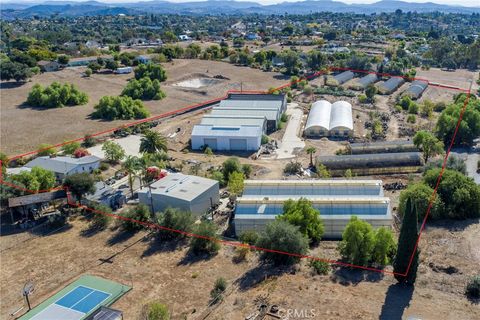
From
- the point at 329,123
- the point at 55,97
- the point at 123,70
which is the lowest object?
the point at 329,123

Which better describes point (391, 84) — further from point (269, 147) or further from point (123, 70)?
point (123, 70)

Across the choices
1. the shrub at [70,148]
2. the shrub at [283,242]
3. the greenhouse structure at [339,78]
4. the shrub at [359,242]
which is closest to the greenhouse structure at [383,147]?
the shrub at [359,242]

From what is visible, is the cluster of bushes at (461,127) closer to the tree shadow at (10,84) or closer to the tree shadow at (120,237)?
the tree shadow at (120,237)

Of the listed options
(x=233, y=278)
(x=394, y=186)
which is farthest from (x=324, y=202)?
(x=394, y=186)

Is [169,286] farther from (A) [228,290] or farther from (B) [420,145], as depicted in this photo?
(B) [420,145]

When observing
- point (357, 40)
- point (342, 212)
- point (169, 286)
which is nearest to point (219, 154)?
point (342, 212)

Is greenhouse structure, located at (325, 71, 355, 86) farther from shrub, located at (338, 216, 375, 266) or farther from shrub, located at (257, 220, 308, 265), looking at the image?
shrub, located at (257, 220, 308, 265)

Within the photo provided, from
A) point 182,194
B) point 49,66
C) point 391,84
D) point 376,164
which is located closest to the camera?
point 182,194
